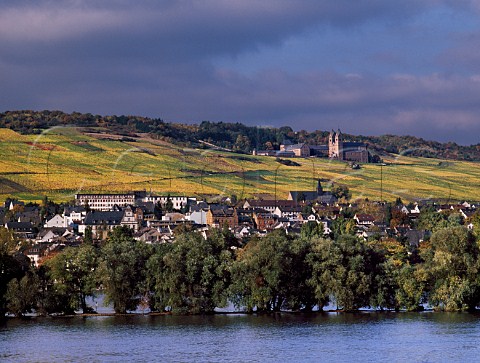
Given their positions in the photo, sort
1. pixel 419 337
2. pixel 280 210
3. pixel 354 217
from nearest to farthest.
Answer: pixel 419 337
pixel 354 217
pixel 280 210

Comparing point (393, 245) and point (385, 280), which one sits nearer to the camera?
point (385, 280)

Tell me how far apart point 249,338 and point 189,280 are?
31.5ft

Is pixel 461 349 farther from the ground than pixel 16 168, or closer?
closer

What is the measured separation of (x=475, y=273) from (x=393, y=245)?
127 ft

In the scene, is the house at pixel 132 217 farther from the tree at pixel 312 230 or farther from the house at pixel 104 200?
the tree at pixel 312 230

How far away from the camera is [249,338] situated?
58.2 metres

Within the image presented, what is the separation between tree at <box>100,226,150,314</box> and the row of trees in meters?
0.06

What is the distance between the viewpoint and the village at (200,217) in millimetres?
137875

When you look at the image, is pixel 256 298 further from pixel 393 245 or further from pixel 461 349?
pixel 393 245

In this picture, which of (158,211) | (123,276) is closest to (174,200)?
(158,211)

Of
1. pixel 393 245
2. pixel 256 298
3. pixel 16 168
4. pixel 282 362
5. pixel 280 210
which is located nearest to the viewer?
pixel 282 362

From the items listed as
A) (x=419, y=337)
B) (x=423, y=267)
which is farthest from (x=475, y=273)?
(x=419, y=337)

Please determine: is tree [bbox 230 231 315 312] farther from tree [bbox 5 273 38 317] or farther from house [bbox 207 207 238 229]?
house [bbox 207 207 238 229]

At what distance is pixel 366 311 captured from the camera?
6838 centimetres
